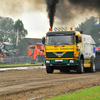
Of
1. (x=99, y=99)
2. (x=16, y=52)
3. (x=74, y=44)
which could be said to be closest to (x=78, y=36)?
(x=74, y=44)

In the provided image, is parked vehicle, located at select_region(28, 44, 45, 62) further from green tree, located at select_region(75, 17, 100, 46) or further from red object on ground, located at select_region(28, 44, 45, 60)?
green tree, located at select_region(75, 17, 100, 46)

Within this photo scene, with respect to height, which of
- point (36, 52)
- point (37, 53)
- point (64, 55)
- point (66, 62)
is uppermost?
point (36, 52)

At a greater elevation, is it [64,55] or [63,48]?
[63,48]

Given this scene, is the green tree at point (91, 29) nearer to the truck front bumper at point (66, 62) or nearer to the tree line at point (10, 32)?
the tree line at point (10, 32)

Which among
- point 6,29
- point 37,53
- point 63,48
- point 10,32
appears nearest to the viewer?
point 63,48

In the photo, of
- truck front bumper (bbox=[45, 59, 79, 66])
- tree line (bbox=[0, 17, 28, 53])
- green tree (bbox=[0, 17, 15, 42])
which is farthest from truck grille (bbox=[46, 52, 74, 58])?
green tree (bbox=[0, 17, 15, 42])

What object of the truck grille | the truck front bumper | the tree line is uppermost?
the tree line

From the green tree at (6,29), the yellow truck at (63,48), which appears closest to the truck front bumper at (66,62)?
the yellow truck at (63,48)

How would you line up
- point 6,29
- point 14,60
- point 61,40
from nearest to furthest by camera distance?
point 61,40
point 14,60
point 6,29

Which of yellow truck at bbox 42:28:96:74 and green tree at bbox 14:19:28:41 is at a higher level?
green tree at bbox 14:19:28:41

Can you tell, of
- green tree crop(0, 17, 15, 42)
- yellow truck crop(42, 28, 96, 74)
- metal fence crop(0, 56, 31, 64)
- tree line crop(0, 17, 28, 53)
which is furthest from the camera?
green tree crop(0, 17, 15, 42)

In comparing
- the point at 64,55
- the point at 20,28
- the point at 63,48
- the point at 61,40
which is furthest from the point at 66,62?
the point at 20,28

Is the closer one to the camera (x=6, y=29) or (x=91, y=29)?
(x=6, y=29)

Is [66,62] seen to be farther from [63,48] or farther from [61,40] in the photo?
[61,40]
